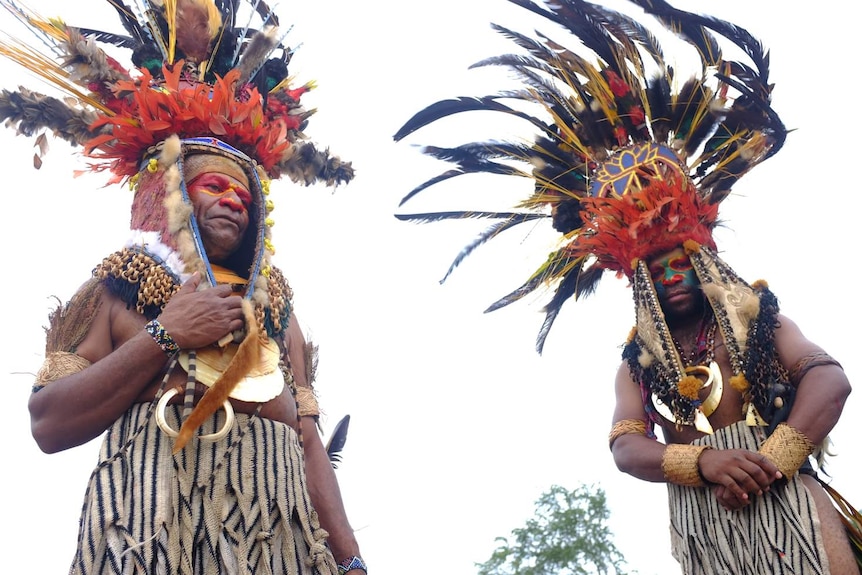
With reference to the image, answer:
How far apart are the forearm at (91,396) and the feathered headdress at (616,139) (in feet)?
9.24

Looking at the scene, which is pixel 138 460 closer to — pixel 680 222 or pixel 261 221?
pixel 261 221

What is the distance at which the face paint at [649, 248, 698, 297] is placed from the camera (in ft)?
16.9

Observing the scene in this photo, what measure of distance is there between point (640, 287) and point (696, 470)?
3.74ft

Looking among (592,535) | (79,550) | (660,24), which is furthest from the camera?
(592,535)

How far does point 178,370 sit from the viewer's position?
3.66m

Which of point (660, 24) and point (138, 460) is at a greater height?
point (660, 24)

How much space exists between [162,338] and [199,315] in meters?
0.16

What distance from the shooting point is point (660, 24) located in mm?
5773

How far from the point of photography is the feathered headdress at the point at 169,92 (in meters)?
4.12

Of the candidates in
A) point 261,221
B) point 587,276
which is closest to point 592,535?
point 587,276

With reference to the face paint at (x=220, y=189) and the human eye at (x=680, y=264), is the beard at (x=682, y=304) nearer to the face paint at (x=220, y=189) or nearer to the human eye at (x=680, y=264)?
the human eye at (x=680, y=264)

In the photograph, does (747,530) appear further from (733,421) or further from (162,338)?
(162,338)

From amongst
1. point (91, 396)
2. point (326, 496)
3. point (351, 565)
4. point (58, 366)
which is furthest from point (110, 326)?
point (351, 565)

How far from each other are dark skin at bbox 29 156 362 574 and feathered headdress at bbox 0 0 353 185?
0.31 m
